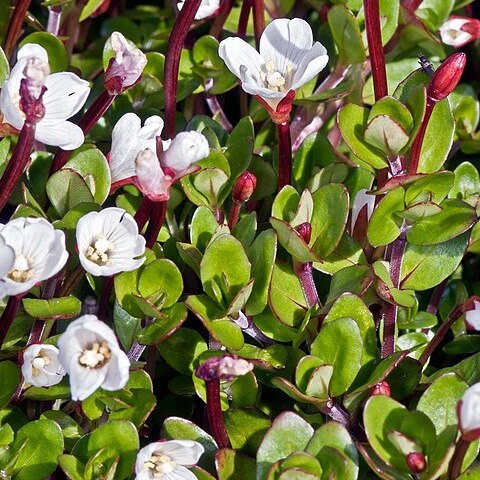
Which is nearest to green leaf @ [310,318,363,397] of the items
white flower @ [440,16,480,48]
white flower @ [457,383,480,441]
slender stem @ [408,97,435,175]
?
white flower @ [457,383,480,441]

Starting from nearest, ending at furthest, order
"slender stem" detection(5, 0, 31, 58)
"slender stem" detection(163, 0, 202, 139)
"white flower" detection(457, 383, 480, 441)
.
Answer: "white flower" detection(457, 383, 480, 441), "slender stem" detection(163, 0, 202, 139), "slender stem" detection(5, 0, 31, 58)

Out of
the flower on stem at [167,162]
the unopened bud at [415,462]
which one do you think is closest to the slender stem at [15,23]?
the flower on stem at [167,162]

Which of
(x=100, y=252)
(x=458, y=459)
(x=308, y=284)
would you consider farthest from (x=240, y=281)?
(x=458, y=459)


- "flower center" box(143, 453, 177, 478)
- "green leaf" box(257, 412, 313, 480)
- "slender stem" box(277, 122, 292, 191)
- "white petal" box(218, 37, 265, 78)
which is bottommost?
"flower center" box(143, 453, 177, 478)

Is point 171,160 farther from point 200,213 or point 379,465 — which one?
point 379,465

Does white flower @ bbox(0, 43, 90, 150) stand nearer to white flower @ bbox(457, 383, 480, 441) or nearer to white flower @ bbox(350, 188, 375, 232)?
white flower @ bbox(350, 188, 375, 232)

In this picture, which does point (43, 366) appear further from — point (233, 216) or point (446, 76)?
point (446, 76)
